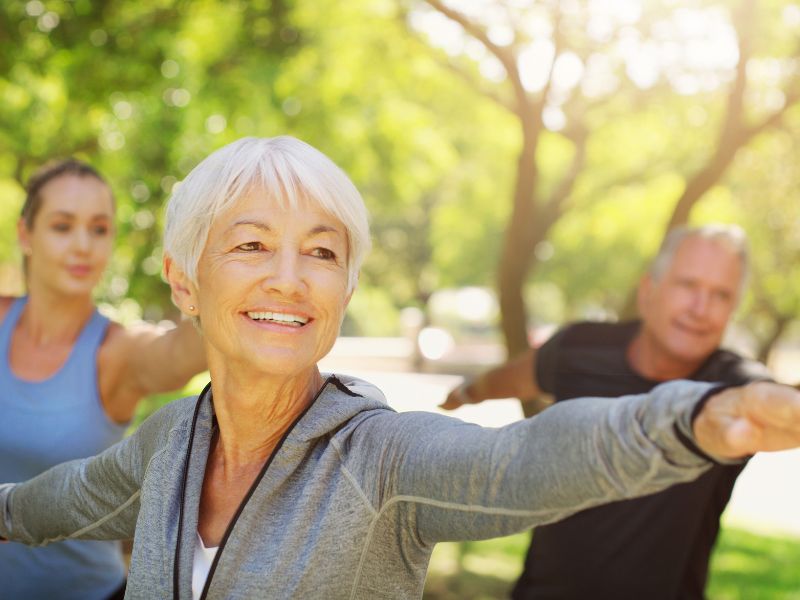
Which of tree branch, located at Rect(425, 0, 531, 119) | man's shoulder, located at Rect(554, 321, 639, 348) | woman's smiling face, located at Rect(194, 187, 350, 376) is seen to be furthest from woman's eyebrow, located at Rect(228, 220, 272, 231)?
tree branch, located at Rect(425, 0, 531, 119)

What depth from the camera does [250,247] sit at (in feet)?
6.40

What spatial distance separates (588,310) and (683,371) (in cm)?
4530

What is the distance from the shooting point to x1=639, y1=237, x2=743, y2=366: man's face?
12.2 ft

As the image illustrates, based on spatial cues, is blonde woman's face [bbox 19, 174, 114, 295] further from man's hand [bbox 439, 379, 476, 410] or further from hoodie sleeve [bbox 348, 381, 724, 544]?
hoodie sleeve [bbox 348, 381, 724, 544]

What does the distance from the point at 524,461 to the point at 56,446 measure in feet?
6.86

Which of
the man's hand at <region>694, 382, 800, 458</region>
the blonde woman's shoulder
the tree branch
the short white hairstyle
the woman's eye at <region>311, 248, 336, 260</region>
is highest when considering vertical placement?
the tree branch

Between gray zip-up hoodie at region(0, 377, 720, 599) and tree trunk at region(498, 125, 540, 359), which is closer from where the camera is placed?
gray zip-up hoodie at region(0, 377, 720, 599)

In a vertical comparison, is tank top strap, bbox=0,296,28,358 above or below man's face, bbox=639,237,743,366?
below

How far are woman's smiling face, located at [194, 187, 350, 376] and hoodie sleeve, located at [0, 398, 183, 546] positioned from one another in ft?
1.12

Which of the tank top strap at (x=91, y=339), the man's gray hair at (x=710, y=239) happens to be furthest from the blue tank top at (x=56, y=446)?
the man's gray hair at (x=710, y=239)

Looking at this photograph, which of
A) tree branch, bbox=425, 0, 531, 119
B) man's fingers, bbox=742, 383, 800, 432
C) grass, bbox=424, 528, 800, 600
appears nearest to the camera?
man's fingers, bbox=742, 383, 800, 432

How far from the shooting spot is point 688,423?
128 centimetres

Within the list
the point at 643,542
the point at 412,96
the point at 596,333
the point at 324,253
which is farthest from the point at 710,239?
the point at 412,96

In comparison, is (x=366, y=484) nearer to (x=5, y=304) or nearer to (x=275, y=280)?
(x=275, y=280)
